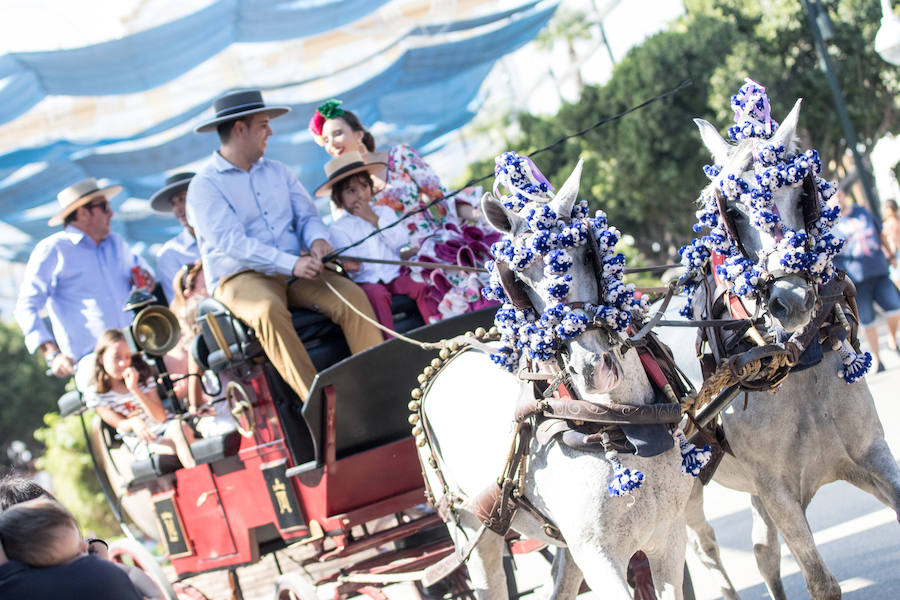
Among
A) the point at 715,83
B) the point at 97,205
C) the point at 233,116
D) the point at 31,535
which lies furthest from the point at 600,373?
the point at 715,83

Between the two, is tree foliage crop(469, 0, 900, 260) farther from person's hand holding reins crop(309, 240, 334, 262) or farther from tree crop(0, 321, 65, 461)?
tree crop(0, 321, 65, 461)

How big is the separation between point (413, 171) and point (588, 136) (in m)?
14.1

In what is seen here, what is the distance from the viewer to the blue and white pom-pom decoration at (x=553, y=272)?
324cm

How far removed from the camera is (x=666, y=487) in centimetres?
350

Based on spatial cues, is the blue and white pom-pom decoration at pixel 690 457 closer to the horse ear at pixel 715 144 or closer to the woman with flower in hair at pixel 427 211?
the horse ear at pixel 715 144

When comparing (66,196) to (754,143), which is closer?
(754,143)

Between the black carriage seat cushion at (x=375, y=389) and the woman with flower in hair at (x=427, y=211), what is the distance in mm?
467

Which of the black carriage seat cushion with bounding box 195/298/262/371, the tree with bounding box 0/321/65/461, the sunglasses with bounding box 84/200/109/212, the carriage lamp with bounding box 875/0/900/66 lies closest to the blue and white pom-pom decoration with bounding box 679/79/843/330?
the black carriage seat cushion with bounding box 195/298/262/371


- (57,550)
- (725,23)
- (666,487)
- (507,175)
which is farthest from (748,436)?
(725,23)

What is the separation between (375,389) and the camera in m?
5.10

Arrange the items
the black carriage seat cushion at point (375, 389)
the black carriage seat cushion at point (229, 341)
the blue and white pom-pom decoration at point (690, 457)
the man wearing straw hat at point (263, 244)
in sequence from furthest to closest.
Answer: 1. the black carriage seat cushion at point (229, 341)
2. the man wearing straw hat at point (263, 244)
3. the black carriage seat cushion at point (375, 389)
4. the blue and white pom-pom decoration at point (690, 457)

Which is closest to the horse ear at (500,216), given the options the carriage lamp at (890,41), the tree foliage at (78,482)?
the carriage lamp at (890,41)

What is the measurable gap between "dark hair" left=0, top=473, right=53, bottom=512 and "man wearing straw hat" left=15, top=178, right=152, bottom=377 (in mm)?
3302

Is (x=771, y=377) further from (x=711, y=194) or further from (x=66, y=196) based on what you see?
(x=66, y=196)
